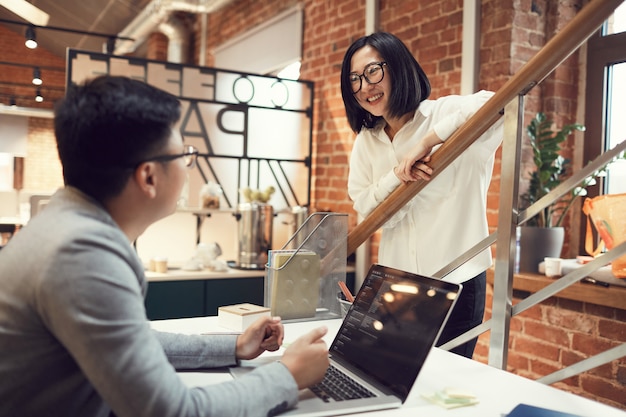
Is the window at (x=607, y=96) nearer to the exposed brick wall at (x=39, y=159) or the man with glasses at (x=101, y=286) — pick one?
the man with glasses at (x=101, y=286)

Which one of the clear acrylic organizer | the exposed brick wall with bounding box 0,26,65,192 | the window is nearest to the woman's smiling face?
the clear acrylic organizer

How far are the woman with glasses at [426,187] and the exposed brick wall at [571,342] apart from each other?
41.6 inches

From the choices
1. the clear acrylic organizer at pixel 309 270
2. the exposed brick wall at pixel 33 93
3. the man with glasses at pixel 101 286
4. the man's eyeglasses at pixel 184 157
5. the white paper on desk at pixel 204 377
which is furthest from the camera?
Answer: the exposed brick wall at pixel 33 93

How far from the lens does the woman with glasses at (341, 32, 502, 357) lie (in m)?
1.79

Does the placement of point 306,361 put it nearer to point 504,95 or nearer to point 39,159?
point 504,95

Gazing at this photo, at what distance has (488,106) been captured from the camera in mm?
1474

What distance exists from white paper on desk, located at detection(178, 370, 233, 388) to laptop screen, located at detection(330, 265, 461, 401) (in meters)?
0.25

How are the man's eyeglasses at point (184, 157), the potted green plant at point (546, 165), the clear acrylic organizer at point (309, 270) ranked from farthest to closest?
the potted green plant at point (546, 165), the clear acrylic organizer at point (309, 270), the man's eyeglasses at point (184, 157)

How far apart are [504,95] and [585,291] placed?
1.49m

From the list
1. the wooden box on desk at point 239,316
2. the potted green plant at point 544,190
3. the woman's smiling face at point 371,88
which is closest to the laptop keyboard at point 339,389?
the wooden box on desk at point 239,316

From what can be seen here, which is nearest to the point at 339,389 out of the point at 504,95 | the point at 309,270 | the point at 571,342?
the point at 309,270

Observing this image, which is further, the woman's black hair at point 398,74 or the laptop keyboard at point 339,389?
the woman's black hair at point 398,74

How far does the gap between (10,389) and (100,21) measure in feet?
24.1

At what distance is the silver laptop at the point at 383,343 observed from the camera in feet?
3.37
